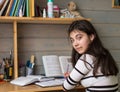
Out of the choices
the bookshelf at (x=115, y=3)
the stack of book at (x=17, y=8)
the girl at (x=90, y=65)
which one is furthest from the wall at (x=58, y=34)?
the girl at (x=90, y=65)

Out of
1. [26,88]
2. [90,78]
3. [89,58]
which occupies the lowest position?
[26,88]

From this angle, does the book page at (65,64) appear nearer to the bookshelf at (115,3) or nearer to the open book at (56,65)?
the open book at (56,65)

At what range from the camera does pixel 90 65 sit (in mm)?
1433

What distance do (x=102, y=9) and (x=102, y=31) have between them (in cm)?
21

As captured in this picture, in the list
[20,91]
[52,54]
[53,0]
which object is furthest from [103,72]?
[53,0]

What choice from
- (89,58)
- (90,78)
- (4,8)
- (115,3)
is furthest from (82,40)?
(115,3)

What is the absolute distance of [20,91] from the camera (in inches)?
62.9

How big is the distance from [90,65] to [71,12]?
0.76 m

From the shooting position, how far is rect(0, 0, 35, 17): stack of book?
1846 mm

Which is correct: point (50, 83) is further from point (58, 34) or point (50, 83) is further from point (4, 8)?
point (4, 8)

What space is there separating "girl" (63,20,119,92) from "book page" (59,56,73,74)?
0.49 meters

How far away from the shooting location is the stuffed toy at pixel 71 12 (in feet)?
6.66

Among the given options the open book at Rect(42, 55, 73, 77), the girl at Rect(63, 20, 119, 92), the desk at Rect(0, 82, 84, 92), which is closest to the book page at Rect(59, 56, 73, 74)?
the open book at Rect(42, 55, 73, 77)

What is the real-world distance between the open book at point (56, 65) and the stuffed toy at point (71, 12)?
0.38 meters
